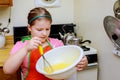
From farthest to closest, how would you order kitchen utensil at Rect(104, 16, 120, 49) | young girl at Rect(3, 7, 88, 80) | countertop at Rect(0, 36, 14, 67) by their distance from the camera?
1. countertop at Rect(0, 36, 14, 67)
2. kitchen utensil at Rect(104, 16, 120, 49)
3. young girl at Rect(3, 7, 88, 80)

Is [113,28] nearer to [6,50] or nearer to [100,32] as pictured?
[100,32]

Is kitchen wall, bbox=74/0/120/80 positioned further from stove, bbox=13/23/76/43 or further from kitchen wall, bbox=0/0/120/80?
stove, bbox=13/23/76/43

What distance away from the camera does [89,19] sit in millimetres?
2209

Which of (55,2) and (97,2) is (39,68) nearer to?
(97,2)

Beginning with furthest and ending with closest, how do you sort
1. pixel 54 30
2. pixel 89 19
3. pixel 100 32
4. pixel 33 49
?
pixel 54 30 → pixel 89 19 → pixel 100 32 → pixel 33 49

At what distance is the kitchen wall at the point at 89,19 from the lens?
6.19 feet

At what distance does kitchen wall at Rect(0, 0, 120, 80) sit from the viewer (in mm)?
1887

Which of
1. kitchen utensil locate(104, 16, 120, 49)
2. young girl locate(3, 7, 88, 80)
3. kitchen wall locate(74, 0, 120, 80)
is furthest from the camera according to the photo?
kitchen wall locate(74, 0, 120, 80)

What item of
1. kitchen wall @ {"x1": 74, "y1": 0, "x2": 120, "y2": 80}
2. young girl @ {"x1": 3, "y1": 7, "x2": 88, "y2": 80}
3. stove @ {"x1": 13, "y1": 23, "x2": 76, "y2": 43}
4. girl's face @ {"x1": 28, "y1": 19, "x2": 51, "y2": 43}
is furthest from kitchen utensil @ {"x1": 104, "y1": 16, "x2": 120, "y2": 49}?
stove @ {"x1": 13, "y1": 23, "x2": 76, "y2": 43}

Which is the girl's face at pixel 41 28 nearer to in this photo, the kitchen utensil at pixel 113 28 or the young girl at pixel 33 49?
the young girl at pixel 33 49

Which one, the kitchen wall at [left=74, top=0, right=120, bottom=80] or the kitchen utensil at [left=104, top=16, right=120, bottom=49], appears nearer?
the kitchen utensil at [left=104, top=16, right=120, bottom=49]

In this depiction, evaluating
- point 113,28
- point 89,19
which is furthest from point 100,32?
point 113,28

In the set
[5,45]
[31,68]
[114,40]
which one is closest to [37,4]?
[5,45]

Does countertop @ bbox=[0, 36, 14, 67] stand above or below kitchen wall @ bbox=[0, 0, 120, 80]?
below
